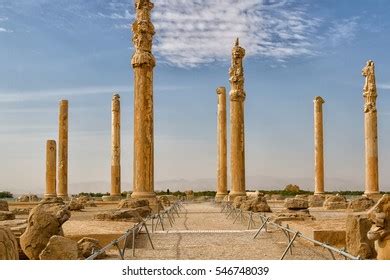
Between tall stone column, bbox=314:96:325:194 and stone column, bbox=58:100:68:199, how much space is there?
667 inches

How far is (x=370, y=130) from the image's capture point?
3025cm

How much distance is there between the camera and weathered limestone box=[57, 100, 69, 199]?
121ft

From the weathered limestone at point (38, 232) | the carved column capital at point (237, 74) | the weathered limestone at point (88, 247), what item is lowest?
the weathered limestone at point (88, 247)

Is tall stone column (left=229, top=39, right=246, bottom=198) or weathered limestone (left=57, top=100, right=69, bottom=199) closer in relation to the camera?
tall stone column (left=229, top=39, right=246, bottom=198)

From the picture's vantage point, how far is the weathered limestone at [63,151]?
121 ft

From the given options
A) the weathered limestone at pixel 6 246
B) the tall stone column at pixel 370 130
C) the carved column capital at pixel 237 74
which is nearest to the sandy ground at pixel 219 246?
the weathered limestone at pixel 6 246

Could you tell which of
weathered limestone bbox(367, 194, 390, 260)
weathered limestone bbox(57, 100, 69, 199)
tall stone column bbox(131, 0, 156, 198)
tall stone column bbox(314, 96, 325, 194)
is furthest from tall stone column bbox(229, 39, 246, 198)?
weathered limestone bbox(367, 194, 390, 260)

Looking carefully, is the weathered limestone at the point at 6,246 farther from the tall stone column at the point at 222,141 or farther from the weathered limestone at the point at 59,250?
the tall stone column at the point at 222,141

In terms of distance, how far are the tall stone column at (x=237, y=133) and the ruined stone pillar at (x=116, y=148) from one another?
12647mm

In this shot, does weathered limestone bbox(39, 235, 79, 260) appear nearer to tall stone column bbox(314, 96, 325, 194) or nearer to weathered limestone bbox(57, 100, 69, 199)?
weathered limestone bbox(57, 100, 69, 199)

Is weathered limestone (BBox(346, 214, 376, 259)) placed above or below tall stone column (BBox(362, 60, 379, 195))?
below

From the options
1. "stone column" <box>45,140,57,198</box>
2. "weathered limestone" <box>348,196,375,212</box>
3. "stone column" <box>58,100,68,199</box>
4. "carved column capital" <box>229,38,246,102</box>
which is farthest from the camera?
"stone column" <box>58,100,68,199</box>

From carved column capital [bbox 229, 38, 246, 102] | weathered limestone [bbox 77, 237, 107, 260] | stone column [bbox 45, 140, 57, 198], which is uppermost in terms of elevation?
carved column capital [bbox 229, 38, 246, 102]
